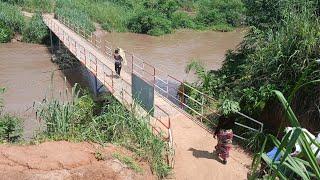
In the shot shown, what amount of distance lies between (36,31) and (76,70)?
8349 millimetres

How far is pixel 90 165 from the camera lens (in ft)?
22.8

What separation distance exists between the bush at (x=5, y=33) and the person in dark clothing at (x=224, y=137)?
22.1m

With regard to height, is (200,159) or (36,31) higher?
(200,159)

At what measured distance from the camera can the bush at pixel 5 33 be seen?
2750 cm

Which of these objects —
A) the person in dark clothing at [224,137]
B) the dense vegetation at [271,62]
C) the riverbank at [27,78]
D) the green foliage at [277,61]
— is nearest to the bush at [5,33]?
the riverbank at [27,78]

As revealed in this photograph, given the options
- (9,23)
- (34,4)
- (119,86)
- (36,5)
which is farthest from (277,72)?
(34,4)

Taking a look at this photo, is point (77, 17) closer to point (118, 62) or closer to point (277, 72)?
point (118, 62)

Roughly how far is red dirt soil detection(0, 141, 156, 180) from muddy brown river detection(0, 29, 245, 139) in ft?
15.1

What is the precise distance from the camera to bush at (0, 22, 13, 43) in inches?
1083

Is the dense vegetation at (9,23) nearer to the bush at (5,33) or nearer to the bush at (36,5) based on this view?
the bush at (5,33)

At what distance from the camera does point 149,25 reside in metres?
34.4

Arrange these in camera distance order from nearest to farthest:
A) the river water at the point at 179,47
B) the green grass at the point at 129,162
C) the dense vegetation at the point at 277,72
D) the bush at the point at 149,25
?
the green grass at the point at 129,162, the dense vegetation at the point at 277,72, the river water at the point at 179,47, the bush at the point at 149,25

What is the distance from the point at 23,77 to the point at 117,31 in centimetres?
1516

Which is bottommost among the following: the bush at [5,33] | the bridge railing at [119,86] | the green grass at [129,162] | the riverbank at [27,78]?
the riverbank at [27,78]
